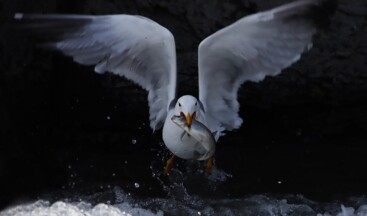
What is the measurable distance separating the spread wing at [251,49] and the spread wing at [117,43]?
155 millimetres

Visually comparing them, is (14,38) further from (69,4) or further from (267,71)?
(267,71)

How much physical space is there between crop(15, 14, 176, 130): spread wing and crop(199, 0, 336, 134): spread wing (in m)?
0.16

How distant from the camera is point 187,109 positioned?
126 inches

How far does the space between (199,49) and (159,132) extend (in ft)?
3.65

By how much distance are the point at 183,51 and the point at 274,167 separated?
0.73 metres

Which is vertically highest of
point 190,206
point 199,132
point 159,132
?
point 199,132

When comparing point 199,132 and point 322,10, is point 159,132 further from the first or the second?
point 322,10

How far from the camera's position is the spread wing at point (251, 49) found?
3.21 metres

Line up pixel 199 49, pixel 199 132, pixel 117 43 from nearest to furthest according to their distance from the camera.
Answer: pixel 199 132 < pixel 199 49 < pixel 117 43

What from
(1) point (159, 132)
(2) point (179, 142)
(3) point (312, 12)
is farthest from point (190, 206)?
(3) point (312, 12)

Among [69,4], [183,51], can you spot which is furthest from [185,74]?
[69,4]

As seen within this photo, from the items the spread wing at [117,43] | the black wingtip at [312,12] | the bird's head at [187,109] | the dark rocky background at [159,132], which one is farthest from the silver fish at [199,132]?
the dark rocky background at [159,132]

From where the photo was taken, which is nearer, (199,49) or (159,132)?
(199,49)

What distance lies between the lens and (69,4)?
431 centimetres
